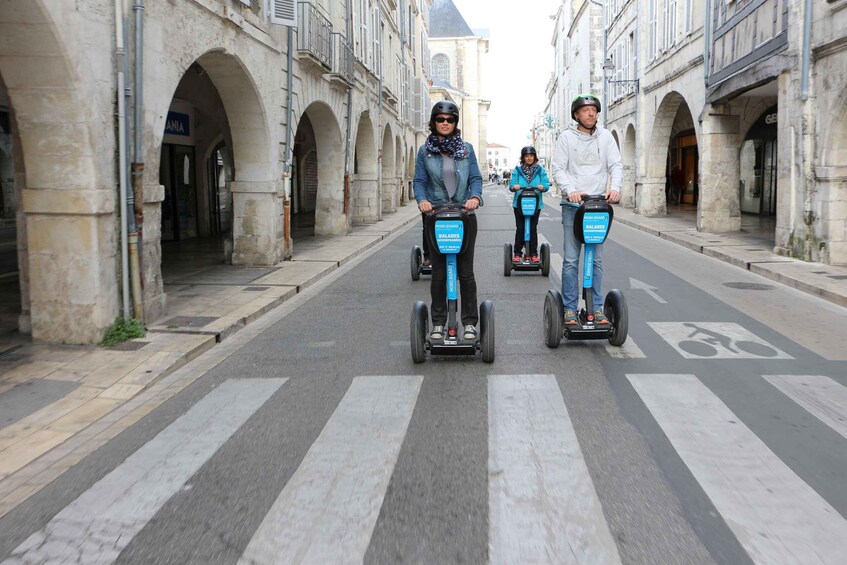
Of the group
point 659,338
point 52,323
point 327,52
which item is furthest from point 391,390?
point 327,52

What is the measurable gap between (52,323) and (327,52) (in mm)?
9767

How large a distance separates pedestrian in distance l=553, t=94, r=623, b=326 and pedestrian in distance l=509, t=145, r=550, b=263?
4.27 m

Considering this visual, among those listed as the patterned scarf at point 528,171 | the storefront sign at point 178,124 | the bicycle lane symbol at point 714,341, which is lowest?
the bicycle lane symbol at point 714,341

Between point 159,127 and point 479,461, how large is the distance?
217 inches

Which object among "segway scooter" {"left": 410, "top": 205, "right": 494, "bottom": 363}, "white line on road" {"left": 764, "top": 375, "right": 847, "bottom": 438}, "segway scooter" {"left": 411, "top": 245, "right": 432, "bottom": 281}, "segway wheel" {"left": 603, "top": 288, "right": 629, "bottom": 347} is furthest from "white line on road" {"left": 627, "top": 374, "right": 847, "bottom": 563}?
"segway scooter" {"left": 411, "top": 245, "right": 432, "bottom": 281}

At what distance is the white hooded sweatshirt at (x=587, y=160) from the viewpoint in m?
6.00

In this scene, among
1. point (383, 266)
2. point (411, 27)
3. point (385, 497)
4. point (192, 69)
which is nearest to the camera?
point (385, 497)

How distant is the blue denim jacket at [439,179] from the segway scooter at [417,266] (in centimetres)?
456

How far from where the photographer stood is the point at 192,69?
43.1ft

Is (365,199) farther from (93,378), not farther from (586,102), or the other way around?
(93,378)

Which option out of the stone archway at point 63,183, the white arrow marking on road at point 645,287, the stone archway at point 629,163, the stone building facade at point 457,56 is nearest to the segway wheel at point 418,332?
the stone archway at point 63,183

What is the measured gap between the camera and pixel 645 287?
31.3ft

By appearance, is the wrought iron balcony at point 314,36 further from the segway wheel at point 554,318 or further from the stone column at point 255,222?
the segway wheel at point 554,318

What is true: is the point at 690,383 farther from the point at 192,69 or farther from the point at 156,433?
the point at 192,69
